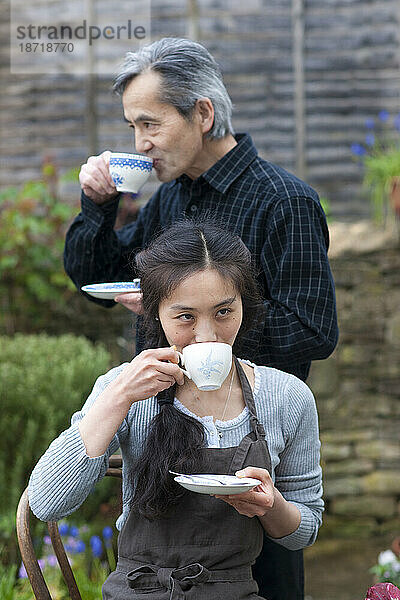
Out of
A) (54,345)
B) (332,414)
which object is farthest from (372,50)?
(54,345)

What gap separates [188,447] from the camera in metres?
1.91

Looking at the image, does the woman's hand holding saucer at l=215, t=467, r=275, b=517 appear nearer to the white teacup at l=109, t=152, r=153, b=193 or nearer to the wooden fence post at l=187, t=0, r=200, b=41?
the white teacup at l=109, t=152, r=153, b=193

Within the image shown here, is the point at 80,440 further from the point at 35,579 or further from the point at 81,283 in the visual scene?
the point at 81,283

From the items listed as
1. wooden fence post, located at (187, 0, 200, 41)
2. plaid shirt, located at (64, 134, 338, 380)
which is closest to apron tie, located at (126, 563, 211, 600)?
plaid shirt, located at (64, 134, 338, 380)

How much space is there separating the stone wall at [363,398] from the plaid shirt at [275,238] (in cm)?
258

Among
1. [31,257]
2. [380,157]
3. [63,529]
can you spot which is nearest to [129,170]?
[63,529]

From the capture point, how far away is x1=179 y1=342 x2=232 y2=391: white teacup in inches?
70.2

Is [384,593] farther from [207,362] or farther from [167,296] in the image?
[167,296]

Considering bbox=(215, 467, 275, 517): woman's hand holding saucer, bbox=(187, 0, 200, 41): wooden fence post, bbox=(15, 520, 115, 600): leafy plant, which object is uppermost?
bbox=(187, 0, 200, 41): wooden fence post

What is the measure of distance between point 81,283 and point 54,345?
67.3 inches

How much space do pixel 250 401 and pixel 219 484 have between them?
390 millimetres

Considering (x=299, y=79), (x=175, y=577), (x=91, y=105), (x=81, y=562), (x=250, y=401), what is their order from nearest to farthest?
(x=175, y=577) → (x=250, y=401) → (x=81, y=562) → (x=299, y=79) → (x=91, y=105)

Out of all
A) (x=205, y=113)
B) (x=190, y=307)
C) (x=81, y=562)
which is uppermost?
(x=205, y=113)

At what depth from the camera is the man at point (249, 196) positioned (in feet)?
7.57
